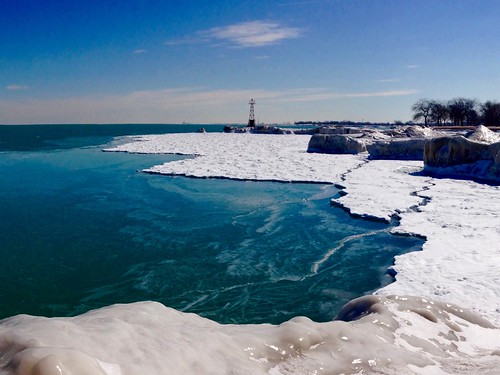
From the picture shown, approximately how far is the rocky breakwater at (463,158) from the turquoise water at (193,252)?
6.48 meters

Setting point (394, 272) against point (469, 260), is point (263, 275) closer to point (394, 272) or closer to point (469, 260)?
point (394, 272)

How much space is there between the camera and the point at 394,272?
6.46 metres

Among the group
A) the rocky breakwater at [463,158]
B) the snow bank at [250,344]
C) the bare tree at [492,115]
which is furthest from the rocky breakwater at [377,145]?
the bare tree at [492,115]

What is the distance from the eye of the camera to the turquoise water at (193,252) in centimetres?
577

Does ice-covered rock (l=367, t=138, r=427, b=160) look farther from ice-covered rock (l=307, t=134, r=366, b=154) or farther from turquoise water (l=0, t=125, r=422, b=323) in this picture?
turquoise water (l=0, t=125, r=422, b=323)

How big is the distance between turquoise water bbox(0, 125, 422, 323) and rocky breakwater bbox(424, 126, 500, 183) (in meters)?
6.48

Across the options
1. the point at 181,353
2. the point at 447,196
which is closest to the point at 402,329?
the point at 181,353

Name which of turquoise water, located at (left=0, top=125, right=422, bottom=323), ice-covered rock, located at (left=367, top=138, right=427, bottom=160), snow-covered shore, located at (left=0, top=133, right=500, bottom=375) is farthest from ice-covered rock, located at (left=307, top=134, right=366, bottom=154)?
snow-covered shore, located at (left=0, top=133, right=500, bottom=375)

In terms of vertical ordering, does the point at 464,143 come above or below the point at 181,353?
above

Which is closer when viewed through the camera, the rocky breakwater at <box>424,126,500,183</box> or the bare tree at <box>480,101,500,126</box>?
the rocky breakwater at <box>424,126,500,183</box>

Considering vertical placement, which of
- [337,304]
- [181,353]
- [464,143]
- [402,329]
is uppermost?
[464,143]

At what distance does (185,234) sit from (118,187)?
24.1 ft

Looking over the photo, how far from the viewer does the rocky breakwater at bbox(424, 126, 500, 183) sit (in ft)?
52.4

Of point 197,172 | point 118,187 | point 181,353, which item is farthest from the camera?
point 197,172
